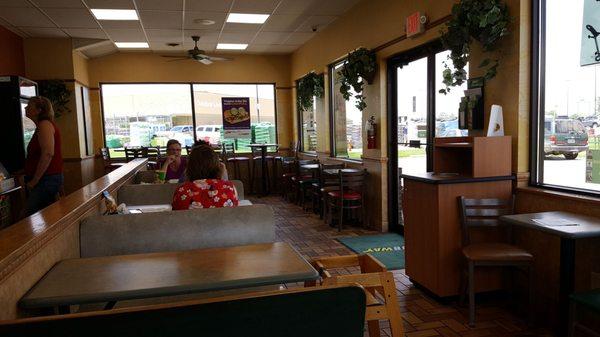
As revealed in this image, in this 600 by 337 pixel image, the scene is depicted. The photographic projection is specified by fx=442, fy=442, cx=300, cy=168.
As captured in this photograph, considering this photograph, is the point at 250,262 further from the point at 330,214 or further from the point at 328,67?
the point at 328,67

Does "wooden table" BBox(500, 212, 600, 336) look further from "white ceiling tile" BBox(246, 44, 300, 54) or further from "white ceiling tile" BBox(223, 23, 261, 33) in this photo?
"white ceiling tile" BBox(246, 44, 300, 54)

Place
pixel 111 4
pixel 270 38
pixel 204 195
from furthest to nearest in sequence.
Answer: pixel 270 38 → pixel 111 4 → pixel 204 195

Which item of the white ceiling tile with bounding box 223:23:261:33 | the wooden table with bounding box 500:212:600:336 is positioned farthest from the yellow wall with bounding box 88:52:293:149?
the wooden table with bounding box 500:212:600:336

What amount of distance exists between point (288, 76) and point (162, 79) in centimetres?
269

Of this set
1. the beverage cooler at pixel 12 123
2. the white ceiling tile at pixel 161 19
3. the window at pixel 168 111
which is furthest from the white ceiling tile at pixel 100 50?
the beverage cooler at pixel 12 123

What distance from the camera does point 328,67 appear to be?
24.0 feet

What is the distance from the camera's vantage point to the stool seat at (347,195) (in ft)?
18.7

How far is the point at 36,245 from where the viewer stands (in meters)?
1.64

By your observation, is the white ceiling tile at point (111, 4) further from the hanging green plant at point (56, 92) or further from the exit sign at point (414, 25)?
the exit sign at point (414, 25)

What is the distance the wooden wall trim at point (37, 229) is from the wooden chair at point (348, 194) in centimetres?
339

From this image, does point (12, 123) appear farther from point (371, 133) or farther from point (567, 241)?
point (567, 241)

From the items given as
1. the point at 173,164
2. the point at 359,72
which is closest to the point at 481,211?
the point at 359,72

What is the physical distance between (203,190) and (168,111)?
23.8 feet

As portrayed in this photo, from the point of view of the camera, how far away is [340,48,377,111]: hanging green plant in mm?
5453
